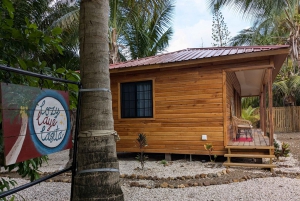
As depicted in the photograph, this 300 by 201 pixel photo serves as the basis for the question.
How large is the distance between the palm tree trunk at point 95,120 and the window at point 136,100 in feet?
19.3

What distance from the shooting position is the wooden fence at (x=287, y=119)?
60.1 ft

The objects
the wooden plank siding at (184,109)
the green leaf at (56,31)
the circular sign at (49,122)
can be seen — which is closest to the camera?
the circular sign at (49,122)

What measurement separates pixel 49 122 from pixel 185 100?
19.6 feet

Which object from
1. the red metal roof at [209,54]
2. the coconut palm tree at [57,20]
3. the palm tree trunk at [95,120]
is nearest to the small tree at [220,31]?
the coconut palm tree at [57,20]

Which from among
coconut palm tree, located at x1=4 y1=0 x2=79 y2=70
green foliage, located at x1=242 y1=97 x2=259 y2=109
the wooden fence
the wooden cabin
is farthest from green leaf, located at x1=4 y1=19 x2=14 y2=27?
green foliage, located at x1=242 y1=97 x2=259 y2=109

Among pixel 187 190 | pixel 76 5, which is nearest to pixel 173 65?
pixel 187 190

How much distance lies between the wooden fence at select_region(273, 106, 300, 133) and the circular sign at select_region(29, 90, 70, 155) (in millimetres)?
19189

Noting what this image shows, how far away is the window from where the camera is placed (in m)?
8.34

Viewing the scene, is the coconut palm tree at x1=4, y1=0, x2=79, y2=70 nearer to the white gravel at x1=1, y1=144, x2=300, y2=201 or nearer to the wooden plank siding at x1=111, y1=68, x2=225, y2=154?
the wooden plank siding at x1=111, y1=68, x2=225, y2=154

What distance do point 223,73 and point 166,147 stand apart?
276cm

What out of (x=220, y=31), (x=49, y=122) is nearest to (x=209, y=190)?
(x=49, y=122)

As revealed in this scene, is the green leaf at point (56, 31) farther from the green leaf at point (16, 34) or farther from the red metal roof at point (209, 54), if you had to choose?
the red metal roof at point (209, 54)

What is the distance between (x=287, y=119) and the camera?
1859 centimetres

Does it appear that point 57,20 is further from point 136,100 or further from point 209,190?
point 209,190
